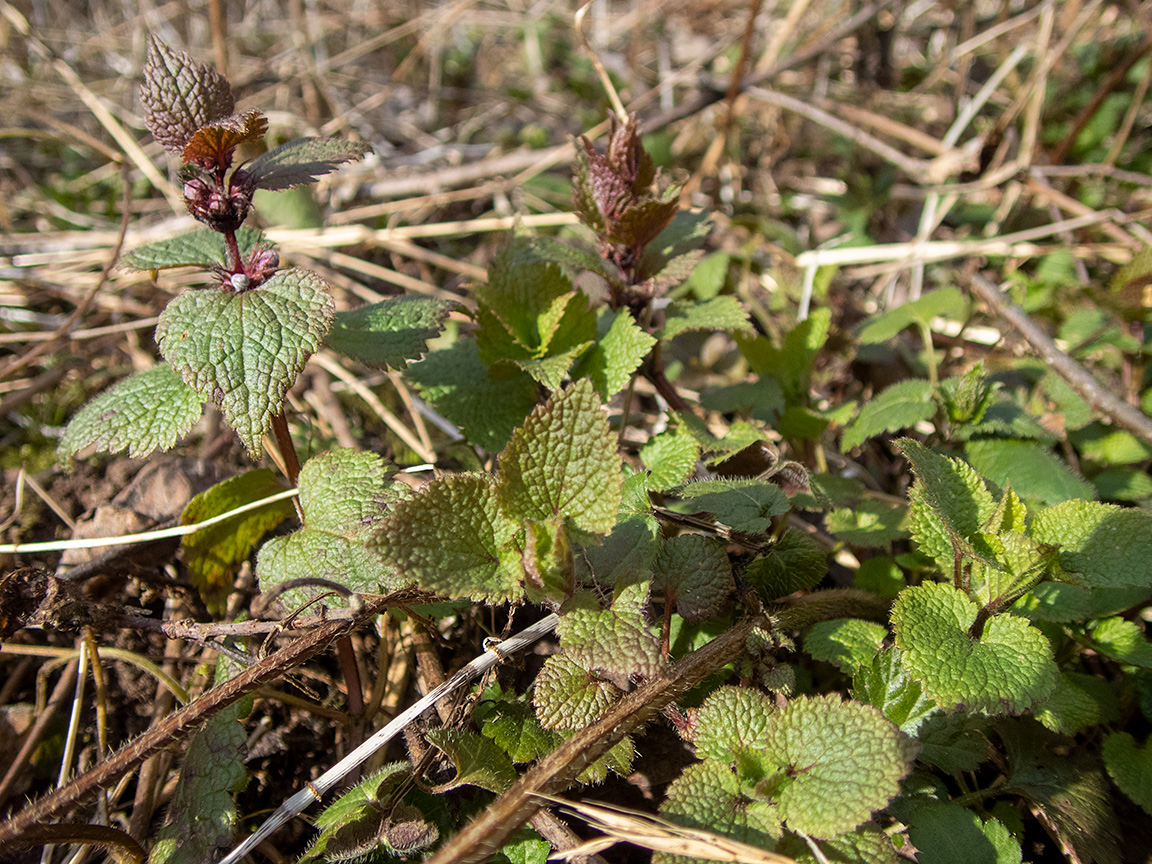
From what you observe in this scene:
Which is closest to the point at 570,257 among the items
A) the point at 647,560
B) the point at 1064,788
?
the point at 647,560

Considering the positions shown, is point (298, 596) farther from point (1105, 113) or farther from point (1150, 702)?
point (1105, 113)

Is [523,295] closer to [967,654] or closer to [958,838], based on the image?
[967,654]

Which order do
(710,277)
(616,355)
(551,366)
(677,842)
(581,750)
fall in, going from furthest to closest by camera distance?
(710,277), (616,355), (551,366), (581,750), (677,842)

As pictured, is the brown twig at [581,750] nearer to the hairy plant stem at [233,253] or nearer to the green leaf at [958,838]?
the green leaf at [958,838]

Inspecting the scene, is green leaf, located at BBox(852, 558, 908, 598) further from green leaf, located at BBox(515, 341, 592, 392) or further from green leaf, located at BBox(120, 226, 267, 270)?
green leaf, located at BBox(120, 226, 267, 270)

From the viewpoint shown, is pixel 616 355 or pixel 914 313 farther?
pixel 914 313

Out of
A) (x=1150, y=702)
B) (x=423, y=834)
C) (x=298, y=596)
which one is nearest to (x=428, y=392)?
(x=298, y=596)
